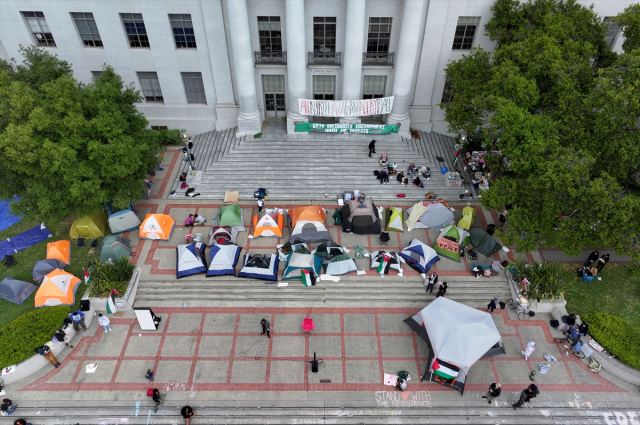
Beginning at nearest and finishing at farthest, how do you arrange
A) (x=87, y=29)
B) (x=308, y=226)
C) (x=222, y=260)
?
1. (x=222, y=260)
2. (x=308, y=226)
3. (x=87, y=29)

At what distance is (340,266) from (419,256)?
5357 millimetres

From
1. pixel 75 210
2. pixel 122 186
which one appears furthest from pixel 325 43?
pixel 75 210

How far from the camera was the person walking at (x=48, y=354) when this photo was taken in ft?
73.5

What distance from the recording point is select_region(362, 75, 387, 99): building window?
3656 cm

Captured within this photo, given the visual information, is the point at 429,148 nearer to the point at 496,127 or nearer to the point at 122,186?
the point at 496,127

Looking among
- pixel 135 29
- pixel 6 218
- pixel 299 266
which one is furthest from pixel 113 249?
pixel 135 29

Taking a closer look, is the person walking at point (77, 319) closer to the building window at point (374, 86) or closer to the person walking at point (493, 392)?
the person walking at point (493, 392)

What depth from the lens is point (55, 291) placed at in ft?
82.6

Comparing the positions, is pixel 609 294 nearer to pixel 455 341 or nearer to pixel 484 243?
pixel 484 243

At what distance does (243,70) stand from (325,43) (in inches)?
297

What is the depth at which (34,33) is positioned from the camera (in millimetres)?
33375

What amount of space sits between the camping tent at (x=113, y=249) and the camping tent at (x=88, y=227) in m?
2.11

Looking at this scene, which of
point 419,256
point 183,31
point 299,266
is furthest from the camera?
point 183,31

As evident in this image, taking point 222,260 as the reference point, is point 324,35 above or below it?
above
